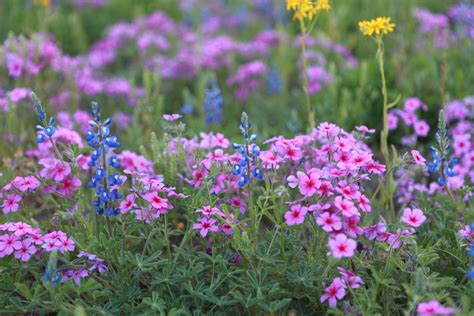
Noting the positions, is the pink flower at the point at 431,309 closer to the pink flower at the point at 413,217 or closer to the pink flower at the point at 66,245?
the pink flower at the point at 413,217

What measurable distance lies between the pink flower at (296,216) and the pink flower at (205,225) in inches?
13.4

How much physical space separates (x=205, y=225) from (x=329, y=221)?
0.58 meters

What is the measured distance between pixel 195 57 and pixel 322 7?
2.59 meters

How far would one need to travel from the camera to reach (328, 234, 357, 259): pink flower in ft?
7.52

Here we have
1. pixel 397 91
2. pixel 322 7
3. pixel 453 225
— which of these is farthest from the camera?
pixel 397 91

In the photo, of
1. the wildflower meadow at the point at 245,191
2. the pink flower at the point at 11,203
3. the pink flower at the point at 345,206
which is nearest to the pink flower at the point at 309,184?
the wildflower meadow at the point at 245,191

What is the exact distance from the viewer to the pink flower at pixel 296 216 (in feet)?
8.29

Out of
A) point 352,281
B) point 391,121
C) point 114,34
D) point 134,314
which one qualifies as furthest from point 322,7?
point 114,34

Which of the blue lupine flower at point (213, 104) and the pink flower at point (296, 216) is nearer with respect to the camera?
the pink flower at point (296, 216)

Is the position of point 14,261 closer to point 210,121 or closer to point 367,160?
point 367,160

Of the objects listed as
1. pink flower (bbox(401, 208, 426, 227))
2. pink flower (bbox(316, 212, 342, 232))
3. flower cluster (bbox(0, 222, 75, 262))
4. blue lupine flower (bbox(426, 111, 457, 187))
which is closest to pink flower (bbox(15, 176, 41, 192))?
flower cluster (bbox(0, 222, 75, 262))

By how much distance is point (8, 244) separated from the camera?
2.67 meters

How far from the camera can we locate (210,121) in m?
4.87

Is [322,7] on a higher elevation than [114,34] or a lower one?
higher
